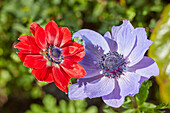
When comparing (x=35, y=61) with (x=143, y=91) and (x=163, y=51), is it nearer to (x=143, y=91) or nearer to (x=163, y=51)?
(x=143, y=91)

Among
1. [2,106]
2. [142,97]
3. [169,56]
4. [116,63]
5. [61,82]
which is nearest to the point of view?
[61,82]

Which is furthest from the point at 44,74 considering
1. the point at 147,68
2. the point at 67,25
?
the point at 67,25

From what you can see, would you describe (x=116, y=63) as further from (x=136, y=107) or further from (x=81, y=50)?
(x=136, y=107)

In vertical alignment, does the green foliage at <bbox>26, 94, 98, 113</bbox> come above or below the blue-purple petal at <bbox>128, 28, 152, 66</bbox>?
below

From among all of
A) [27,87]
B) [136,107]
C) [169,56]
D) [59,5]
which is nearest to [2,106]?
[27,87]

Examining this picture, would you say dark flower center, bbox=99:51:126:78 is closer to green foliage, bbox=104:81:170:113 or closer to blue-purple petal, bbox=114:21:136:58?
blue-purple petal, bbox=114:21:136:58

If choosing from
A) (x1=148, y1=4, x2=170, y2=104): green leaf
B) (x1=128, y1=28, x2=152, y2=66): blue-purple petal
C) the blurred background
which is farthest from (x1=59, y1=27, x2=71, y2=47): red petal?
(x1=148, y1=4, x2=170, y2=104): green leaf
